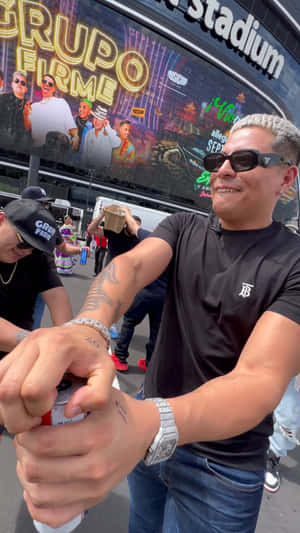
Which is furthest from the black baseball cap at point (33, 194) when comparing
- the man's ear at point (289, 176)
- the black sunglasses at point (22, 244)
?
the man's ear at point (289, 176)

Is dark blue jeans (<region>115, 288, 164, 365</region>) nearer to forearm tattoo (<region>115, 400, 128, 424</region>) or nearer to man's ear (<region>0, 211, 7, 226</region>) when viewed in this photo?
man's ear (<region>0, 211, 7, 226</region>)

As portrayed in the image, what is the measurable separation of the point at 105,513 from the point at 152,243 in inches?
79.2

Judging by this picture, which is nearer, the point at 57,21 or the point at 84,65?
the point at 57,21

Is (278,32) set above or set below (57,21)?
above

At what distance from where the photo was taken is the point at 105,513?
1937 millimetres

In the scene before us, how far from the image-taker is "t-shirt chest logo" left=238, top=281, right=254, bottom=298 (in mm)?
1092

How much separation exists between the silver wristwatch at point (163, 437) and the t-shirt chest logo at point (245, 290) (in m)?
0.57

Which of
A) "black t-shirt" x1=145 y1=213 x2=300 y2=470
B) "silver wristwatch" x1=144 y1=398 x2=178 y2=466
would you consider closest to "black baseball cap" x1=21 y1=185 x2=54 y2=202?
"black t-shirt" x1=145 y1=213 x2=300 y2=470

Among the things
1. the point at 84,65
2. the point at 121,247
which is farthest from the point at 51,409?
the point at 84,65

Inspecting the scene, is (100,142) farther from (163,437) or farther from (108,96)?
(163,437)

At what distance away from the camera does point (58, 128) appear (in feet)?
62.0

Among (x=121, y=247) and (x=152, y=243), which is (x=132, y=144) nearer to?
(x=121, y=247)

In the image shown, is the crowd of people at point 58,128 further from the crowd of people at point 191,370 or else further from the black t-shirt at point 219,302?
the black t-shirt at point 219,302

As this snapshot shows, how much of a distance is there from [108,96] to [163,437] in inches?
877
